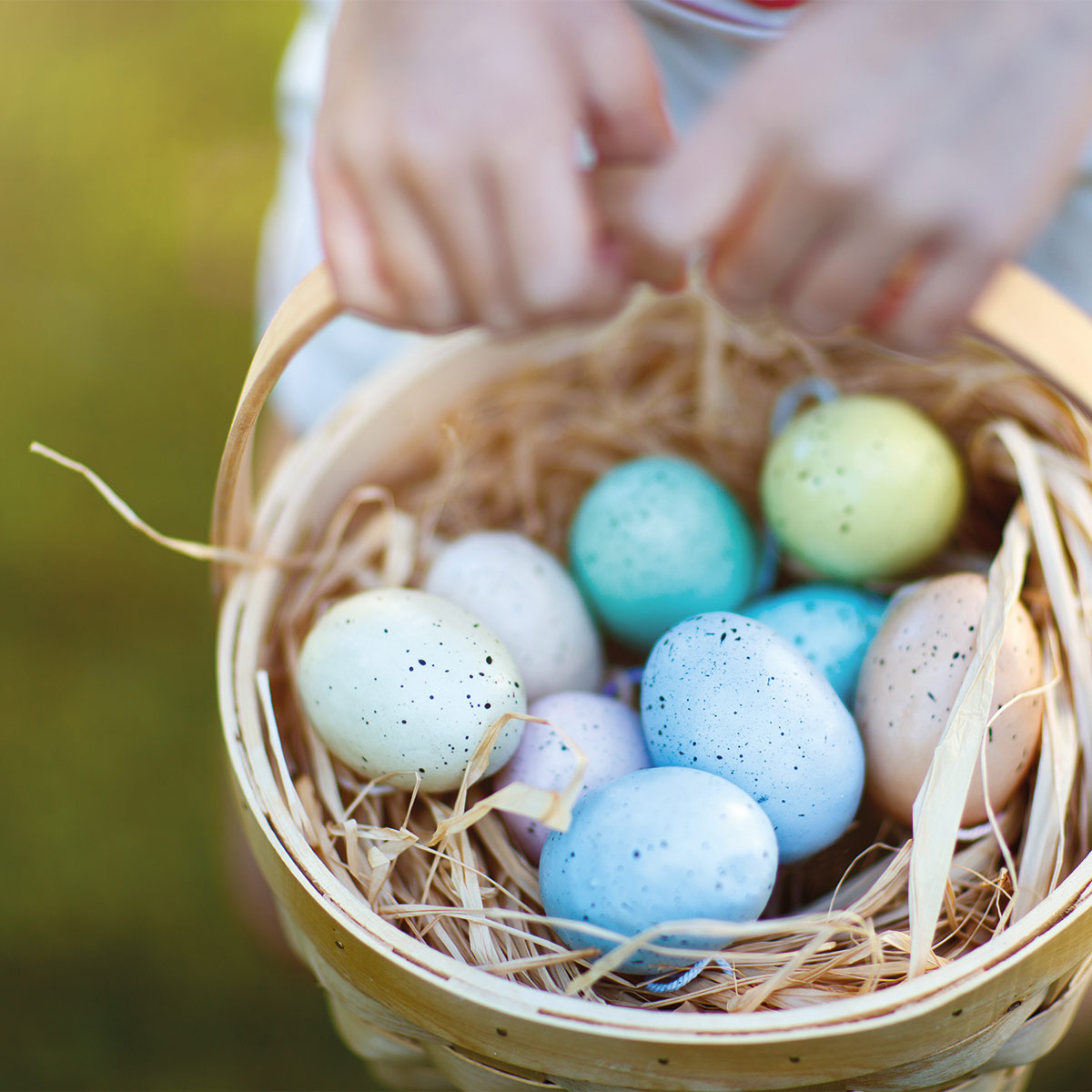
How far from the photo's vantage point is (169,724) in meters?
1.40

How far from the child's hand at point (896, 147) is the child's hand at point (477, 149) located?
0.20 feet

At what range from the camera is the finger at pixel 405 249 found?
0.65 m

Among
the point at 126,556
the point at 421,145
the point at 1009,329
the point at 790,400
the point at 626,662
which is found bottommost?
the point at 126,556

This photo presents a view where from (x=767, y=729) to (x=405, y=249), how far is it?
0.39 m

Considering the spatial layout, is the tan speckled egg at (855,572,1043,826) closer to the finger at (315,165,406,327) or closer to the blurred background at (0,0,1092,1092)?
the finger at (315,165,406,327)

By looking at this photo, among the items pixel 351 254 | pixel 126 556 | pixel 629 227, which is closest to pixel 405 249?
pixel 351 254

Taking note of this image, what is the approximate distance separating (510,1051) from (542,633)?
321 millimetres

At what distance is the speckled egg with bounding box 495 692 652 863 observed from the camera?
0.72 meters

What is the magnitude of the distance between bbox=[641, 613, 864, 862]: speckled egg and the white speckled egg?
118 millimetres

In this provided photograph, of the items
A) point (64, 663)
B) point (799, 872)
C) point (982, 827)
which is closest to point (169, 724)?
point (64, 663)

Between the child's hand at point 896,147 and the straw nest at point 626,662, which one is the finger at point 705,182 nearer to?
the child's hand at point 896,147

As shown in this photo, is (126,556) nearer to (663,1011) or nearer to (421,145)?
(421,145)

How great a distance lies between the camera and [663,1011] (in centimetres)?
58

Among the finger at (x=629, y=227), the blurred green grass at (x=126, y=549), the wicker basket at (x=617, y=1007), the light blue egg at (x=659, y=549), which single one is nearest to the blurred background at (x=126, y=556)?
the blurred green grass at (x=126, y=549)
